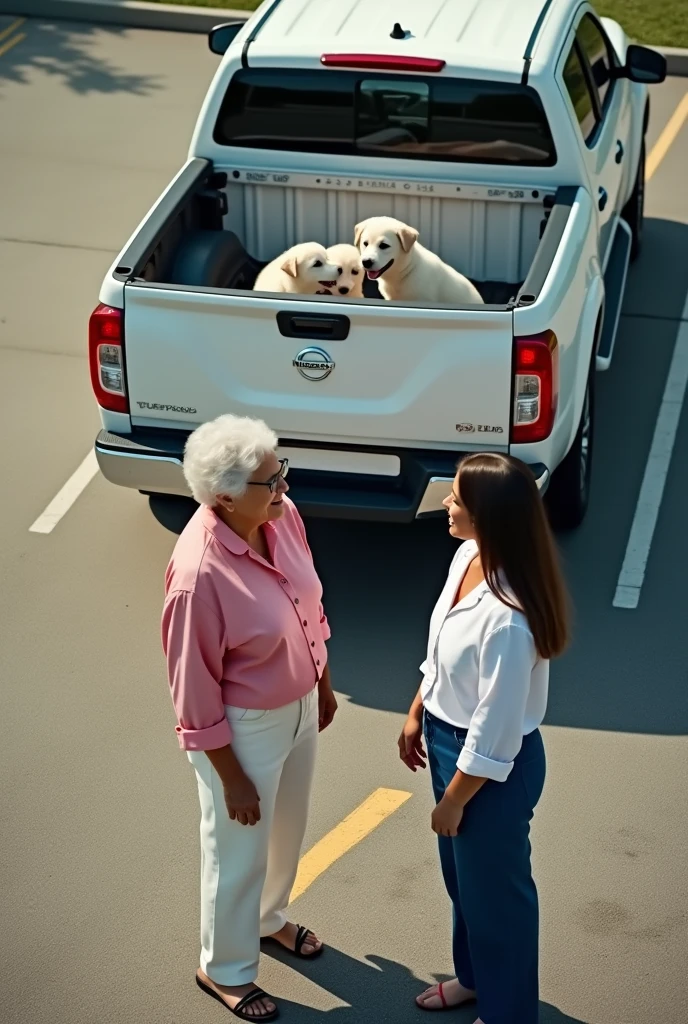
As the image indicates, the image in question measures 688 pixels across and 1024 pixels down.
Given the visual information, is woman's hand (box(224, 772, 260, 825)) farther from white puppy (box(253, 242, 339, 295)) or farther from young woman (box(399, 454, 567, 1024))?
white puppy (box(253, 242, 339, 295))

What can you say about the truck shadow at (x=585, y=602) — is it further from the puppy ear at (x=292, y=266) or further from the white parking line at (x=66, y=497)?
the puppy ear at (x=292, y=266)

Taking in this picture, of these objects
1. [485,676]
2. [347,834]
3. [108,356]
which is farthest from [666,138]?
[485,676]

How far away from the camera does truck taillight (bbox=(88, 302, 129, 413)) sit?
5.94m

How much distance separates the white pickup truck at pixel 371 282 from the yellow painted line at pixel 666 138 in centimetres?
277

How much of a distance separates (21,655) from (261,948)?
201 cm

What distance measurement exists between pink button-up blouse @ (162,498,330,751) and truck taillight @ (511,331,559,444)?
1.99 metres

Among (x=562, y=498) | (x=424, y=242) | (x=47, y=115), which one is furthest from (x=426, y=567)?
(x=47, y=115)

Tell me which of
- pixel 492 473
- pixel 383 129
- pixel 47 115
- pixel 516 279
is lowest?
pixel 47 115

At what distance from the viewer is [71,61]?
13391 mm

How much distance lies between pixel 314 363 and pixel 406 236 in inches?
36.8

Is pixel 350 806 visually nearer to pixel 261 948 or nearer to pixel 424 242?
pixel 261 948

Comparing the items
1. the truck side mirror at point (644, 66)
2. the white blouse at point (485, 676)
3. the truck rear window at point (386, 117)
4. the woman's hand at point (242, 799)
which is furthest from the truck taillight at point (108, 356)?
the truck side mirror at point (644, 66)

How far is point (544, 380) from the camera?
5695 mm

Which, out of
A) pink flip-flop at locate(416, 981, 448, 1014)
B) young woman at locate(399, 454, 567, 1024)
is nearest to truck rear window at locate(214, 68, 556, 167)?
young woman at locate(399, 454, 567, 1024)
